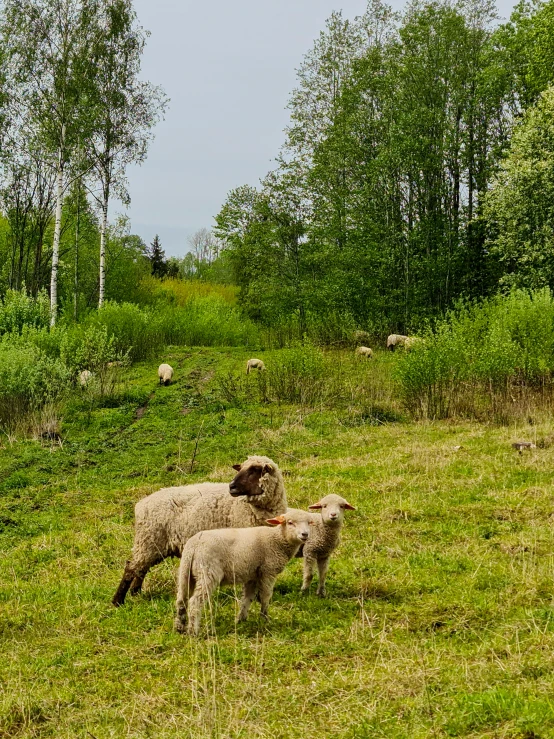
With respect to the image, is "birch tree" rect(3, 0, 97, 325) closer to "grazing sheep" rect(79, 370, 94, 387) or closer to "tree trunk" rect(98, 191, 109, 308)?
"tree trunk" rect(98, 191, 109, 308)

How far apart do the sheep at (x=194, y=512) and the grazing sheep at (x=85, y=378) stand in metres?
12.3

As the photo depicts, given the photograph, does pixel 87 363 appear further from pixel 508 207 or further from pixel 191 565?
pixel 508 207

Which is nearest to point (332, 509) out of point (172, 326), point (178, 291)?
point (172, 326)

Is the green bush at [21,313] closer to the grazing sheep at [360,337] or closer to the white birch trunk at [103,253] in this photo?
the white birch trunk at [103,253]

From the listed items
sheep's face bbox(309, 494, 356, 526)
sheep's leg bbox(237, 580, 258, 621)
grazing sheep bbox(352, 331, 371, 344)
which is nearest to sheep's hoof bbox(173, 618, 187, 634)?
sheep's leg bbox(237, 580, 258, 621)

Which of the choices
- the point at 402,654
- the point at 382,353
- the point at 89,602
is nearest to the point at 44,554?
the point at 89,602

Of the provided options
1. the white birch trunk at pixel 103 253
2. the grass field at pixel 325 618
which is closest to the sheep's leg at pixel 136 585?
the grass field at pixel 325 618

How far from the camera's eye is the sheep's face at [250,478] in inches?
259

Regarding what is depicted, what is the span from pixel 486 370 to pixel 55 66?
21.3 m

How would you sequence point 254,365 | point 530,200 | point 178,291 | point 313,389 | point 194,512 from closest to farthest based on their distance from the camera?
point 194,512, point 313,389, point 254,365, point 530,200, point 178,291

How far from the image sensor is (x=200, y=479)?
11406 mm

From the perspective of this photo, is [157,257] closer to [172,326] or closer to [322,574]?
[172,326]

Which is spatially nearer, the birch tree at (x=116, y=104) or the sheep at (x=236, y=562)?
the sheep at (x=236, y=562)

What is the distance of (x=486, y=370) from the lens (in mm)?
16062
